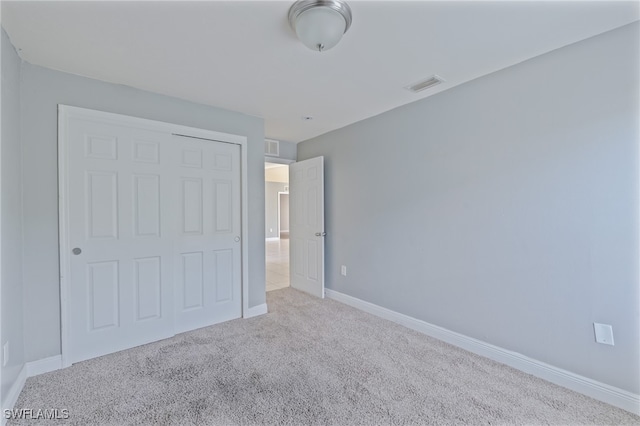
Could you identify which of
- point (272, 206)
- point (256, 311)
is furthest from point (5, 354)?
point (272, 206)

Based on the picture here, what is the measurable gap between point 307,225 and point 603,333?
3.25 m

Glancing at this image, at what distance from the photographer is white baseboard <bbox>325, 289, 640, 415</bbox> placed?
1.78 m

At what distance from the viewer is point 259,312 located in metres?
3.38

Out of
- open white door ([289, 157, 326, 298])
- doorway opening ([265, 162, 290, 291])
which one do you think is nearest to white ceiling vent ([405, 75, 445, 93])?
open white door ([289, 157, 326, 298])

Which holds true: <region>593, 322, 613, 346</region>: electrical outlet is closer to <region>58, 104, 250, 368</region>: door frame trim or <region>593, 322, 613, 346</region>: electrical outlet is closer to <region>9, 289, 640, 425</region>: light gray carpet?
<region>9, 289, 640, 425</region>: light gray carpet

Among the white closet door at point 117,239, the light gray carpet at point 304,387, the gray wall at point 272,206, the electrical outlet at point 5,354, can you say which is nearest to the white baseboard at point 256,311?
the light gray carpet at point 304,387

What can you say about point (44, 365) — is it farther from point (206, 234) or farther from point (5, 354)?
point (206, 234)

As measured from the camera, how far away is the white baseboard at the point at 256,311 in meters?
3.29

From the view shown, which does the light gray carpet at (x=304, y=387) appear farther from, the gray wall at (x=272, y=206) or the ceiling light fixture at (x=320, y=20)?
the gray wall at (x=272, y=206)

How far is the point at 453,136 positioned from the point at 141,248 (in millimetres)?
3126

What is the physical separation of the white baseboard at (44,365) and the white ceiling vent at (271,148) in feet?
10.4

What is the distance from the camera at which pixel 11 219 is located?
1890 millimetres

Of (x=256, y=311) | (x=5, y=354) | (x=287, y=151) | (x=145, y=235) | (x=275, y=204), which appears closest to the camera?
(x=5, y=354)

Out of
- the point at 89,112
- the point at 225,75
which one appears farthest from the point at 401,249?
the point at 89,112
